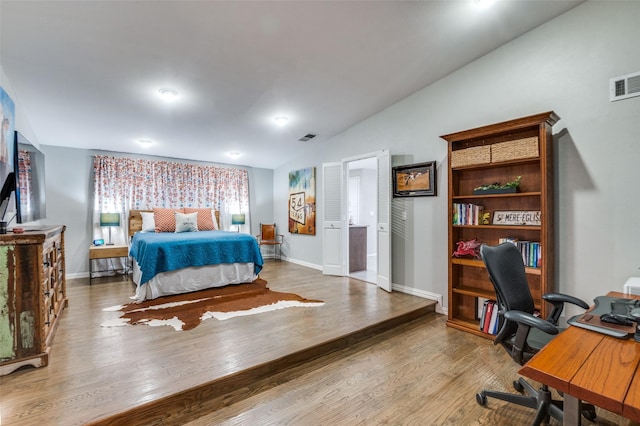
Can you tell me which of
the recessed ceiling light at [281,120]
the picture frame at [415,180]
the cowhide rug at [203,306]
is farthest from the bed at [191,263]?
the picture frame at [415,180]

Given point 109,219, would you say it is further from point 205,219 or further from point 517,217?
point 517,217

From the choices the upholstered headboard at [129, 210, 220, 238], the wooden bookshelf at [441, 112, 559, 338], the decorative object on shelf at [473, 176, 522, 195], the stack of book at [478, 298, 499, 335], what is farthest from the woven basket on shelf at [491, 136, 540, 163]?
the upholstered headboard at [129, 210, 220, 238]

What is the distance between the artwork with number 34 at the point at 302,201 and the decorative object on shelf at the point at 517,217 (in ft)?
11.1

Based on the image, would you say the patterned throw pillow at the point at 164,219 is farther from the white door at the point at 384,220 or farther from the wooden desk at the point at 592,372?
the wooden desk at the point at 592,372

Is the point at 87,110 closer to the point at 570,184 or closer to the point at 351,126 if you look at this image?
the point at 351,126

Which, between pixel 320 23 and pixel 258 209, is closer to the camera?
pixel 320 23

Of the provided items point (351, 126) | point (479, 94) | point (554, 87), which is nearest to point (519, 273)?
point (554, 87)

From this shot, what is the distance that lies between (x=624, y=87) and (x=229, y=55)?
138 inches

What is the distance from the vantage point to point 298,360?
2.42 meters

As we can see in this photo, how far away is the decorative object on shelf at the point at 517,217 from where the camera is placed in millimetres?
2871

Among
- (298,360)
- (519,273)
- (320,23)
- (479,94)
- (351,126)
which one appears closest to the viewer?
(519,273)

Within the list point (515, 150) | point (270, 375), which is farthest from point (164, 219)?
point (515, 150)

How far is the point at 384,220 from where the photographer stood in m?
4.29

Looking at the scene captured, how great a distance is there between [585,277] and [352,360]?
2226mm
